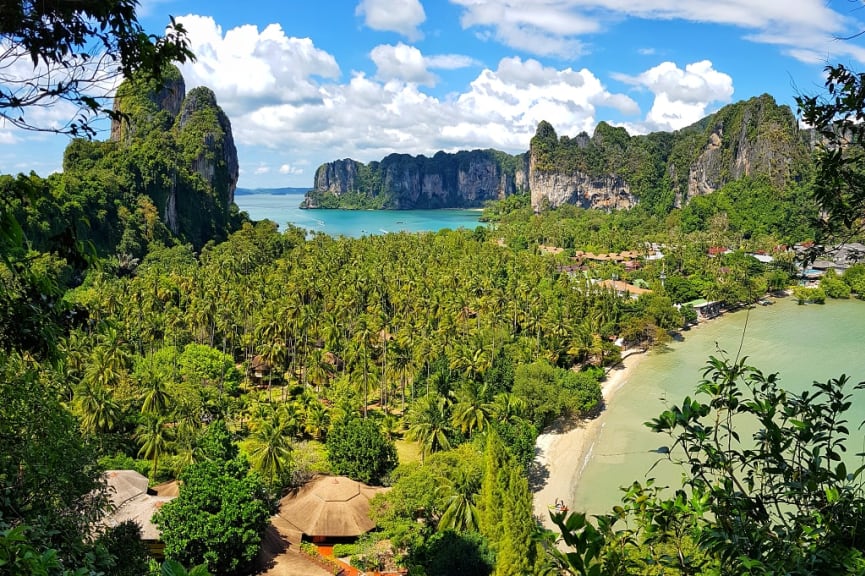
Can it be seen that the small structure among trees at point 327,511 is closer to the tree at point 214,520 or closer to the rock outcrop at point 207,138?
the tree at point 214,520

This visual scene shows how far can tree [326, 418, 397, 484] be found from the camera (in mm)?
22594

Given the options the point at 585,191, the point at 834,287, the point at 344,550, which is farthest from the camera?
the point at 585,191

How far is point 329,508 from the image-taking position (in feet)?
64.4

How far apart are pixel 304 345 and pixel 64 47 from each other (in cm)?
3422

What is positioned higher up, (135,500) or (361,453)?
(135,500)

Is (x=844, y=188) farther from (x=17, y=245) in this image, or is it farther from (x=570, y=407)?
(x=570, y=407)

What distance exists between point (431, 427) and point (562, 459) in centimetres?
646

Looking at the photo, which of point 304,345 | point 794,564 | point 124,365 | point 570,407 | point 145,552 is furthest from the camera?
point 304,345

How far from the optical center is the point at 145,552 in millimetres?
13695

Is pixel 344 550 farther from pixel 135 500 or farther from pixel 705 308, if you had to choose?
pixel 705 308

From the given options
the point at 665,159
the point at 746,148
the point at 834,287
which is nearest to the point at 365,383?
the point at 834,287

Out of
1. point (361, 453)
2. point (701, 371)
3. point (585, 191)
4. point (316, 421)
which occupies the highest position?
point (585, 191)

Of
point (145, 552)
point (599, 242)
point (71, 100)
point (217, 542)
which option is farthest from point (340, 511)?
point (599, 242)

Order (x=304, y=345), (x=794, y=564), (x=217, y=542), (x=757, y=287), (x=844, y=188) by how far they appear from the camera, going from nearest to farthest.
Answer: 1. (x=794, y=564)
2. (x=844, y=188)
3. (x=217, y=542)
4. (x=304, y=345)
5. (x=757, y=287)
